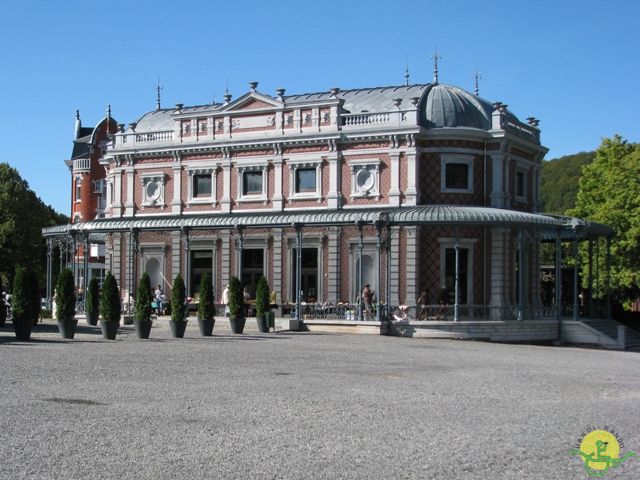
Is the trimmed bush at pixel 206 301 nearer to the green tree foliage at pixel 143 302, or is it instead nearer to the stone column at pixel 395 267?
the green tree foliage at pixel 143 302

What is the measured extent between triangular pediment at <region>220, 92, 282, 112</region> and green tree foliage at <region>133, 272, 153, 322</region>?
1552cm

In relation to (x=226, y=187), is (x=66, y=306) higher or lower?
lower

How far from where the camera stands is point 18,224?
56688mm

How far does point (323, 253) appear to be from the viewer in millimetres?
38656

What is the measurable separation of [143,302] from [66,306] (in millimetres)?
2097

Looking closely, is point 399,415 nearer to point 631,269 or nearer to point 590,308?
point 590,308

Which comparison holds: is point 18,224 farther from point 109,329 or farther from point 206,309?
point 109,329

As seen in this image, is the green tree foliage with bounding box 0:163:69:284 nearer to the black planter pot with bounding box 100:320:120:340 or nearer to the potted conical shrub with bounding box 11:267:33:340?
the black planter pot with bounding box 100:320:120:340

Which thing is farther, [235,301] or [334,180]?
[334,180]

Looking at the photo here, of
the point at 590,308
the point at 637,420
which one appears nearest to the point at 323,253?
the point at 590,308

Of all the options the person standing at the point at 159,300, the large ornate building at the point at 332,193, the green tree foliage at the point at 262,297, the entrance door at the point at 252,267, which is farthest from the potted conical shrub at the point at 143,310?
the entrance door at the point at 252,267

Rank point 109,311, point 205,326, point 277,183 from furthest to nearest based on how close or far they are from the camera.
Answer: point 277,183
point 205,326
point 109,311

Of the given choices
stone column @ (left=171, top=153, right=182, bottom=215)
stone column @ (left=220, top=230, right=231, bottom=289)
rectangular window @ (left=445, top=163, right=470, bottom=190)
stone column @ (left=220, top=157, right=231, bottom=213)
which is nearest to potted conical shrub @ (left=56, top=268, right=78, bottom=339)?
stone column @ (left=220, top=230, right=231, bottom=289)

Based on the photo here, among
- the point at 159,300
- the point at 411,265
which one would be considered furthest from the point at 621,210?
the point at 159,300
